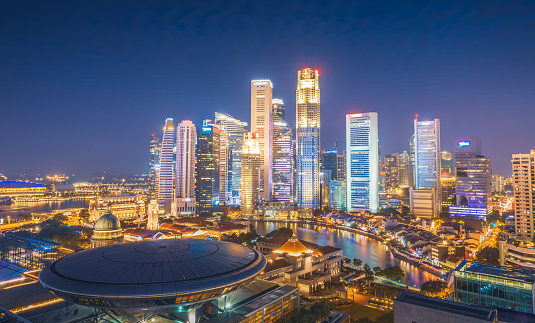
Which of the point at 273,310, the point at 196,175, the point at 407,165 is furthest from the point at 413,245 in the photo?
the point at 407,165

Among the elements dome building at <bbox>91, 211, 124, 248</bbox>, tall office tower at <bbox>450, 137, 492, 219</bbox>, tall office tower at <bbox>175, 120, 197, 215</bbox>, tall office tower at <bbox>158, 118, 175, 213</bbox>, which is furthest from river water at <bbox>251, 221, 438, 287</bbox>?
tall office tower at <bbox>450, 137, 492, 219</bbox>

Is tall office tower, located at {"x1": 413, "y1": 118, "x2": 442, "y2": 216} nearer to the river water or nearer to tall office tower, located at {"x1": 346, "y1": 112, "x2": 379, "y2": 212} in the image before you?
tall office tower, located at {"x1": 346, "y1": 112, "x2": 379, "y2": 212}

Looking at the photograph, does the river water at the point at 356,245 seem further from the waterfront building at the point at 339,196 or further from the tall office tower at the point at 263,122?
the waterfront building at the point at 339,196

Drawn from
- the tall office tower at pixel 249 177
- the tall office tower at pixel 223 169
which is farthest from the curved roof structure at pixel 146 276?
the tall office tower at pixel 223 169

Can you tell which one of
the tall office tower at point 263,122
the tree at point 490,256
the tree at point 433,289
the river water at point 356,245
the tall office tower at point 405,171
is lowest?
the river water at point 356,245

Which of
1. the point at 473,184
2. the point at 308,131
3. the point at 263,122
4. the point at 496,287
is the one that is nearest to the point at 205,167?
the point at 263,122

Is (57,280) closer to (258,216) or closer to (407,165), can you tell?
(258,216)
